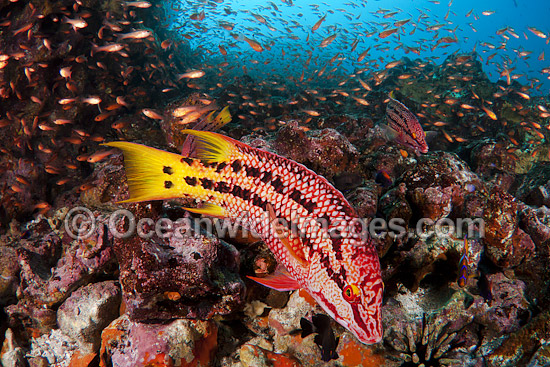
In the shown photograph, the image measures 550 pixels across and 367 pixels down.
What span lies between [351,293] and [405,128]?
10.2ft

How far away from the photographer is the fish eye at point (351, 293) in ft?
5.55

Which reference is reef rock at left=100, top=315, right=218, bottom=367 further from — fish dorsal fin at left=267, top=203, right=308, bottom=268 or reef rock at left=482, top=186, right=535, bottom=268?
reef rock at left=482, top=186, right=535, bottom=268

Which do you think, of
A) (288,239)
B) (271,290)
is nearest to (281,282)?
(288,239)

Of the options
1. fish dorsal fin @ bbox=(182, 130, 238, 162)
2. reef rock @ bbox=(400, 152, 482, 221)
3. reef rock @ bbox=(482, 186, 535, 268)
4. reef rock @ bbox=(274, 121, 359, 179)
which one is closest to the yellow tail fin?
fish dorsal fin @ bbox=(182, 130, 238, 162)

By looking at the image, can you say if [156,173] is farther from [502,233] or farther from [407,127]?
[502,233]

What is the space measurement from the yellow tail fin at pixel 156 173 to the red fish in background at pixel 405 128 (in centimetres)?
320

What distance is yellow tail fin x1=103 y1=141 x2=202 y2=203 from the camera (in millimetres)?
2213

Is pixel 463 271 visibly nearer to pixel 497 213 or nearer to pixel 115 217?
pixel 497 213

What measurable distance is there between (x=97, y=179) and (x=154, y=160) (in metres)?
3.80

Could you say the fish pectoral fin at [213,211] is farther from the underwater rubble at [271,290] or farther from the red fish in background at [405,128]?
the red fish in background at [405,128]

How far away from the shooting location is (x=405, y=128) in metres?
4.00

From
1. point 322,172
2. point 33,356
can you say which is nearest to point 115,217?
point 33,356

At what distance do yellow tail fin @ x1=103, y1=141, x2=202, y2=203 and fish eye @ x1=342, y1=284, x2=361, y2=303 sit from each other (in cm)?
141

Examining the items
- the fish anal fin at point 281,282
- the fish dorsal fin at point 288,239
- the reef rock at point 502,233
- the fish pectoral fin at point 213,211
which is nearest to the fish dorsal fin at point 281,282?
the fish anal fin at point 281,282
